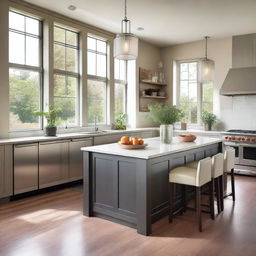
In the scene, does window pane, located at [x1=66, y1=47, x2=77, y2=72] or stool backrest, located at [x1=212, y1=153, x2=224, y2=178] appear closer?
stool backrest, located at [x1=212, y1=153, x2=224, y2=178]

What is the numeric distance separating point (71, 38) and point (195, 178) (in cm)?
385

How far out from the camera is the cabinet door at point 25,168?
4203mm

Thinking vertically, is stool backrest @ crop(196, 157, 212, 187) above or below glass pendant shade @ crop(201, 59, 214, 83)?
below

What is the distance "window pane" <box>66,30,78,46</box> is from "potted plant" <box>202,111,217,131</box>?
131 inches

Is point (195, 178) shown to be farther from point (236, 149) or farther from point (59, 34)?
point (59, 34)

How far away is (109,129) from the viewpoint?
6539 millimetres

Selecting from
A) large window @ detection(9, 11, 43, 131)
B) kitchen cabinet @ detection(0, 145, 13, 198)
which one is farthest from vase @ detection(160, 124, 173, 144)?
large window @ detection(9, 11, 43, 131)

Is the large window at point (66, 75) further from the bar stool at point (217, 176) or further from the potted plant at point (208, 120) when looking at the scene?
the potted plant at point (208, 120)

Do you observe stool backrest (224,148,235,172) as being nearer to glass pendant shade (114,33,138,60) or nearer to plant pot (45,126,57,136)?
glass pendant shade (114,33,138,60)

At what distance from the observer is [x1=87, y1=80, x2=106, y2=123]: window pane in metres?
6.16

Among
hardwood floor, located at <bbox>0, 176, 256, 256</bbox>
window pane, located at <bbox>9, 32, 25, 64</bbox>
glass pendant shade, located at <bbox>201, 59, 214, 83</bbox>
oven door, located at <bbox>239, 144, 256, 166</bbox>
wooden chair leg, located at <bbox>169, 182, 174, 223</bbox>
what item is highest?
window pane, located at <bbox>9, 32, 25, 64</bbox>

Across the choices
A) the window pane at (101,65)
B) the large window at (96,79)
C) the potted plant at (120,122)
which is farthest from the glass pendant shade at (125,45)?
the potted plant at (120,122)

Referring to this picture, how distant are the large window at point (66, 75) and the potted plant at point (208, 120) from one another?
2986 millimetres

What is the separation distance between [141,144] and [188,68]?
4562mm
